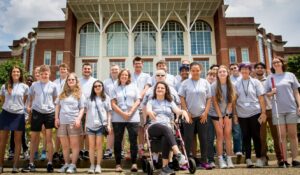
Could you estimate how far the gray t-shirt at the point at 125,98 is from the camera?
5.18 meters

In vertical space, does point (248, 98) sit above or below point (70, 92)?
below

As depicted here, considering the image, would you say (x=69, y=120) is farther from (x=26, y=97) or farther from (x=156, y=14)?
(x=156, y=14)

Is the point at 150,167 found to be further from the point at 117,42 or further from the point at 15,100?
the point at 117,42

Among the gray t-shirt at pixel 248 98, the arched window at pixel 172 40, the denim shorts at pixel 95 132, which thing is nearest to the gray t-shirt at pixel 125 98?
the denim shorts at pixel 95 132

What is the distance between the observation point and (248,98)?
537cm

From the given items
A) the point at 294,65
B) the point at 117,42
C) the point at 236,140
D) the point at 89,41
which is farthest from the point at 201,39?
the point at 236,140

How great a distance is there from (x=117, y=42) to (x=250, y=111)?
71.1 feet

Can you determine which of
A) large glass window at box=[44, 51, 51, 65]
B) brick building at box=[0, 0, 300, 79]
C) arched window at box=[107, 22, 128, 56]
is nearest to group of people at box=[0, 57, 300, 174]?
brick building at box=[0, 0, 300, 79]

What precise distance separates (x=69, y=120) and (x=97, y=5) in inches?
776

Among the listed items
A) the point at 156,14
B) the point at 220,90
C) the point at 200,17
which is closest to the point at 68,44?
the point at 156,14

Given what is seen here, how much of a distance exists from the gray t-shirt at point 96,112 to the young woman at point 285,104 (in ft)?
10.1

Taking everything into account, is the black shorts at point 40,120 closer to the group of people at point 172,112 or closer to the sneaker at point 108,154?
the group of people at point 172,112

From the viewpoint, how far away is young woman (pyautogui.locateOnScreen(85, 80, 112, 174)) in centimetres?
491

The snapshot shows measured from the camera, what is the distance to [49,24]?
2853cm
